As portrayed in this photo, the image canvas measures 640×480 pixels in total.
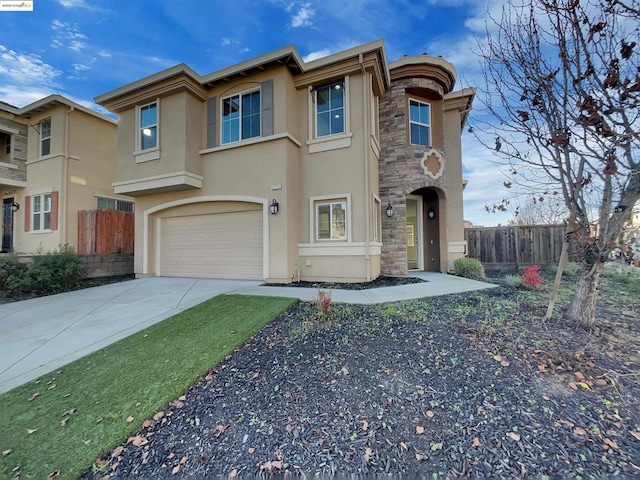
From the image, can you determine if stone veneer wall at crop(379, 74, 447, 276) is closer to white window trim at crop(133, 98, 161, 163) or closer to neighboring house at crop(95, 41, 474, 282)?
neighboring house at crop(95, 41, 474, 282)

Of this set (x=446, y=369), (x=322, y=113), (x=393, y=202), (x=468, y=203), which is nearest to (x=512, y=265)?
(x=468, y=203)

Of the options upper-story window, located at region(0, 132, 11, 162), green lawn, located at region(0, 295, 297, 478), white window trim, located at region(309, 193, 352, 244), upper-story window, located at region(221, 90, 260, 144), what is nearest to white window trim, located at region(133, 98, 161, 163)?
upper-story window, located at region(221, 90, 260, 144)

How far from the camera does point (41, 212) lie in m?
12.4

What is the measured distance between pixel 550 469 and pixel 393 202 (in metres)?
8.28

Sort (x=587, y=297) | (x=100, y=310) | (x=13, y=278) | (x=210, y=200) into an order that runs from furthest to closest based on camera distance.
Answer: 1. (x=210, y=200)
2. (x=13, y=278)
3. (x=100, y=310)
4. (x=587, y=297)

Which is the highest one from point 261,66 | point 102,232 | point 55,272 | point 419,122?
point 261,66

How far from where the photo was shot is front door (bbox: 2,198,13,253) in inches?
532

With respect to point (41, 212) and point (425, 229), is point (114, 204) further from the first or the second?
point (425, 229)

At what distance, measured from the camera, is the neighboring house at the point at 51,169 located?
39.0 ft

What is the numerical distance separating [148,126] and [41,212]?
23.3 feet

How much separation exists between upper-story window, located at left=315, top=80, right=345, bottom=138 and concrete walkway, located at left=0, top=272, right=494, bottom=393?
492cm

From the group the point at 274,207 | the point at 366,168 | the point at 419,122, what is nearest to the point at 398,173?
the point at 419,122

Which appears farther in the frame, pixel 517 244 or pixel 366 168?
pixel 517 244

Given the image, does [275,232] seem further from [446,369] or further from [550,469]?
[550,469]
